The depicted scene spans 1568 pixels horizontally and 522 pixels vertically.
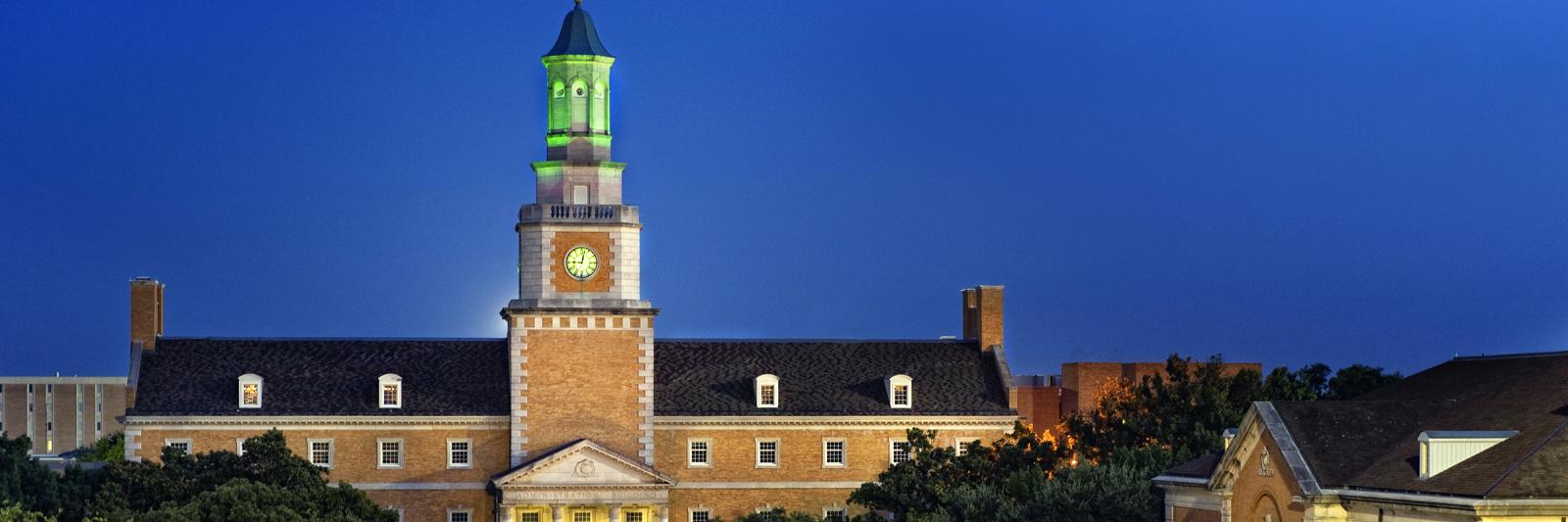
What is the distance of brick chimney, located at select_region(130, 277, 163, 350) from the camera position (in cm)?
9612

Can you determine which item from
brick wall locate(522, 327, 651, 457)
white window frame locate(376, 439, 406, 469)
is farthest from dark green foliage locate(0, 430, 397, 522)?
brick wall locate(522, 327, 651, 457)

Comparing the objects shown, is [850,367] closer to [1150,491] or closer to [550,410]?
[550,410]

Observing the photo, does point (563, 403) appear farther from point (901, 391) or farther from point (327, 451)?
point (901, 391)

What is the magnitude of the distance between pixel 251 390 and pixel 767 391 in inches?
805

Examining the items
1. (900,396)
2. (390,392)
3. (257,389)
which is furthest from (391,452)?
(900,396)

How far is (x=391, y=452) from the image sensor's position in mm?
94875

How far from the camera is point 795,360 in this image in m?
101

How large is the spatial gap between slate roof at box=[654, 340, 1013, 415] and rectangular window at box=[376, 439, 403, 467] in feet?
33.7

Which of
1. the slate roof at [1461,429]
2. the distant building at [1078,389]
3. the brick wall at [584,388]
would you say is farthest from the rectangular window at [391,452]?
the slate roof at [1461,429]

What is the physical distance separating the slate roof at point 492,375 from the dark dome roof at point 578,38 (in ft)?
40.9

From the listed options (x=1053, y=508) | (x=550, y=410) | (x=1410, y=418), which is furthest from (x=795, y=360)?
(x=1410, y=418)

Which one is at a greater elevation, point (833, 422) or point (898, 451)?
point (833, 422)

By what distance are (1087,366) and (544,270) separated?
28443mm

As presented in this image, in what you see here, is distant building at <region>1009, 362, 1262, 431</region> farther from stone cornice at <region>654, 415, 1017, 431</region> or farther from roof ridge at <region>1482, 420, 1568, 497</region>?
roof ridge at <region>1482, 420, 1568, 497</region>
